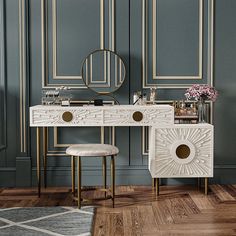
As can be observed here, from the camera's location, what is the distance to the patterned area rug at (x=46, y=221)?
3008 mm

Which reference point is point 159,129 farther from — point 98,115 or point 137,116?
point 98,115

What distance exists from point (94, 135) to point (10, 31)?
4.02 ft

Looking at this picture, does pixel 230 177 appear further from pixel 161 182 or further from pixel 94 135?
pixel 94 135

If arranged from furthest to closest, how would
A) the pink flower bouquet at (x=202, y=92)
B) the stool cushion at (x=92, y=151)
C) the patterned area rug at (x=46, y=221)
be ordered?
the pink flower bouquet at (x=202, y=92), the stool cushion at (x=92, y=151), the patterned area rug at (x=46, y=221)

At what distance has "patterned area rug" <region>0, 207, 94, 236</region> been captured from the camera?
301 centimetres

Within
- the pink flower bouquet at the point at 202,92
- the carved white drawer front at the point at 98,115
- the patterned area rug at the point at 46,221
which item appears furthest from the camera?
the pink flower bouquet at the point at 202,92

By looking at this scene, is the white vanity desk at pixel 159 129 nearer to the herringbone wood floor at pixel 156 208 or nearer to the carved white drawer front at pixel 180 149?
the carved white drawer front at pixel 180 149

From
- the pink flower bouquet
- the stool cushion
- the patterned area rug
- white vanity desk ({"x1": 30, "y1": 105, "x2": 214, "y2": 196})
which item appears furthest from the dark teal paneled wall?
the patterned area rug

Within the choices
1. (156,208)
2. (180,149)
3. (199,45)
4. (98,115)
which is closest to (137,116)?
(98,115)

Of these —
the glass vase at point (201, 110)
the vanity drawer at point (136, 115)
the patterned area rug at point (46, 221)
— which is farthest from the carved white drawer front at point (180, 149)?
the patterned area rug at point (46, 221)

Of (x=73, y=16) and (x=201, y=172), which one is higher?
(x=73, y=16)

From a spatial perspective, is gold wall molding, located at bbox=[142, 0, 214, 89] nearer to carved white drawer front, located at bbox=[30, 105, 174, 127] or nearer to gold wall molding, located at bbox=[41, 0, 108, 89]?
gold wall molding, located at bbox=[41, 0, 108, 89]

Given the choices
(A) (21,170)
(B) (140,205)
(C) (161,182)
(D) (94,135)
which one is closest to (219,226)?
(B) (140,205)

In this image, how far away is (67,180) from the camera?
4414 mm
